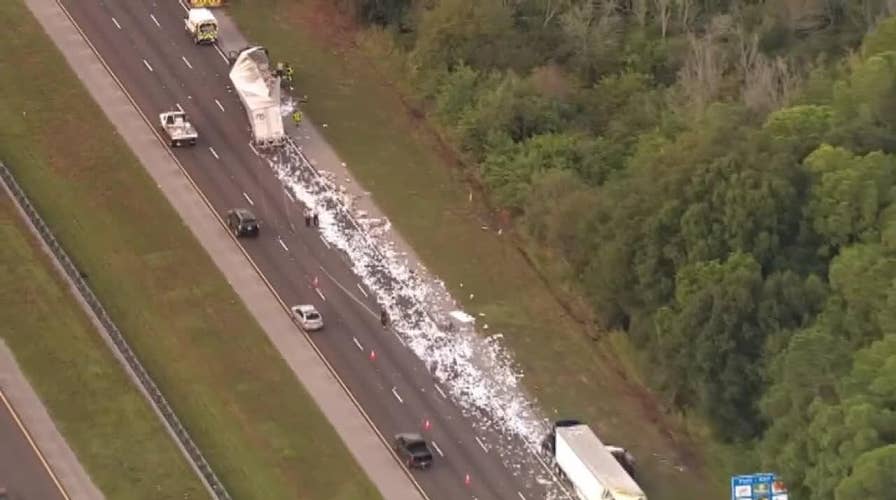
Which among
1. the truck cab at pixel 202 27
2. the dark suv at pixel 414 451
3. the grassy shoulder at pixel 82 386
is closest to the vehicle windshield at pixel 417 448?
the dark suv at pixel 414 451

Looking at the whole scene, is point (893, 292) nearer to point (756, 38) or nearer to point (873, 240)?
point (873, 240)

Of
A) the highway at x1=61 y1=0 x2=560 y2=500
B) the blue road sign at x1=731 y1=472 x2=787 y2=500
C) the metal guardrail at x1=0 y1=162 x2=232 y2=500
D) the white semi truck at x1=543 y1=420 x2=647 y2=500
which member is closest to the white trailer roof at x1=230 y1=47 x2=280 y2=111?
the highway at x1=61 y1=0 x2=560 y2=500

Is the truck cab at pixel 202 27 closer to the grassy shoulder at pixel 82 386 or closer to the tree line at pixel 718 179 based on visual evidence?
the tree line at pixel 718 179

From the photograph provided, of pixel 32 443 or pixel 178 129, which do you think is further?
Result: pixel 178 129

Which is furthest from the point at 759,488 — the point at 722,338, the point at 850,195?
the point at 850,195

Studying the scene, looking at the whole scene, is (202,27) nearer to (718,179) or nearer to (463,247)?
(463,247)

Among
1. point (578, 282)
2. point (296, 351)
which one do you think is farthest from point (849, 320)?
point (296, 351)

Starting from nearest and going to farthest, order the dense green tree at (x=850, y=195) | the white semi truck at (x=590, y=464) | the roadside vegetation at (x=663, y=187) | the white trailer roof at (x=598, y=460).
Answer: the white trailer roof at (x=598, y=460)
the white semi truck at (x=590, y=464)
the roadside vegetation at (x=663, y=187)
the dense green tree at (x=850, y=195)
